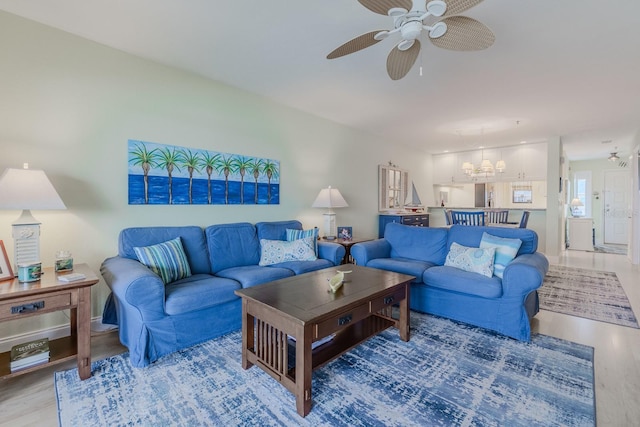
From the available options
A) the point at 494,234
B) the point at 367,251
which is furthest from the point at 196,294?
the point at 494,234

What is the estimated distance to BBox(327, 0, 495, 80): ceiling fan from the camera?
1.59m

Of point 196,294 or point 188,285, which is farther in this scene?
point 188,285

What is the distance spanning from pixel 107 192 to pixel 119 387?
166cm

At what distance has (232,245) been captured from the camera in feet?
10.4

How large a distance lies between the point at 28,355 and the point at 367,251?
2.90 m

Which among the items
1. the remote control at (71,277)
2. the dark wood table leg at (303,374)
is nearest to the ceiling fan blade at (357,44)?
the dark wood table leg at (303,374)

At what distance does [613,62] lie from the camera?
2.79 meters

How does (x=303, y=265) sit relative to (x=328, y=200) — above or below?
below

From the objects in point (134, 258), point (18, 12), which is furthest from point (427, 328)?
point (18, 12)

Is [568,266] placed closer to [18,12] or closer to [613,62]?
[613,62]

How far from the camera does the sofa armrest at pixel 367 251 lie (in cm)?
345

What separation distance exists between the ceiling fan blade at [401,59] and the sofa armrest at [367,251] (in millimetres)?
1881

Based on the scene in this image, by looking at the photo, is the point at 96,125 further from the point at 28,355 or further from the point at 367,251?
the point at 367,251

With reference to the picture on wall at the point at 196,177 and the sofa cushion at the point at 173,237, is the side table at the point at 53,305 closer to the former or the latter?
the sofa cushion at the point at 173,237
